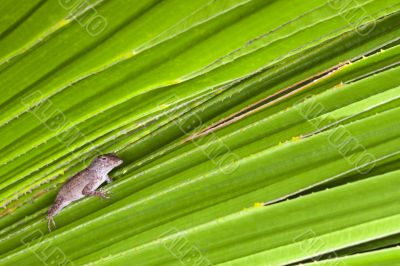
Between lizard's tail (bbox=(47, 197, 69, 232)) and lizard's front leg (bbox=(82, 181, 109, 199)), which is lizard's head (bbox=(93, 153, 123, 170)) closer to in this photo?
lizard's front leg (bbox=(82, 181, 109, 199))

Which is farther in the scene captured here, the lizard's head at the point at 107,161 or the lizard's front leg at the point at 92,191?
the lizard's front leg at the point at 92,191

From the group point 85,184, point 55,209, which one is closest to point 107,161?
point 85,184

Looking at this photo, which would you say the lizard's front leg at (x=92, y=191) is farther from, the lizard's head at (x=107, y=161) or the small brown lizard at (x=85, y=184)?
the lizard's head at (x=107, y=161)

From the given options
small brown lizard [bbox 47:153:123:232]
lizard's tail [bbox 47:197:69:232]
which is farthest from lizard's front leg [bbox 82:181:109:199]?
lizard's tail [bbox 47:197:69:232]

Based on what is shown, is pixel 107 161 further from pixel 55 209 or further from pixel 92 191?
pixel 55 209

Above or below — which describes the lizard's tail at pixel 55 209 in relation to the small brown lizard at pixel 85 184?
below

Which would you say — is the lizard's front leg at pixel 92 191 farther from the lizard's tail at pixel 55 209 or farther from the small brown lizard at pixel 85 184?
the lizard's tail at pixel 55 209

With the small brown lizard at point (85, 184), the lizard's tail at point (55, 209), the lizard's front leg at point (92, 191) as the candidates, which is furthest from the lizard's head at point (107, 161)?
the lizard's tail at point (55, 209)

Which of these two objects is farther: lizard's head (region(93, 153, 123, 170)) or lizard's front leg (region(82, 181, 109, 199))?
lizard's front leg (region(82, 181, 109, 199))
